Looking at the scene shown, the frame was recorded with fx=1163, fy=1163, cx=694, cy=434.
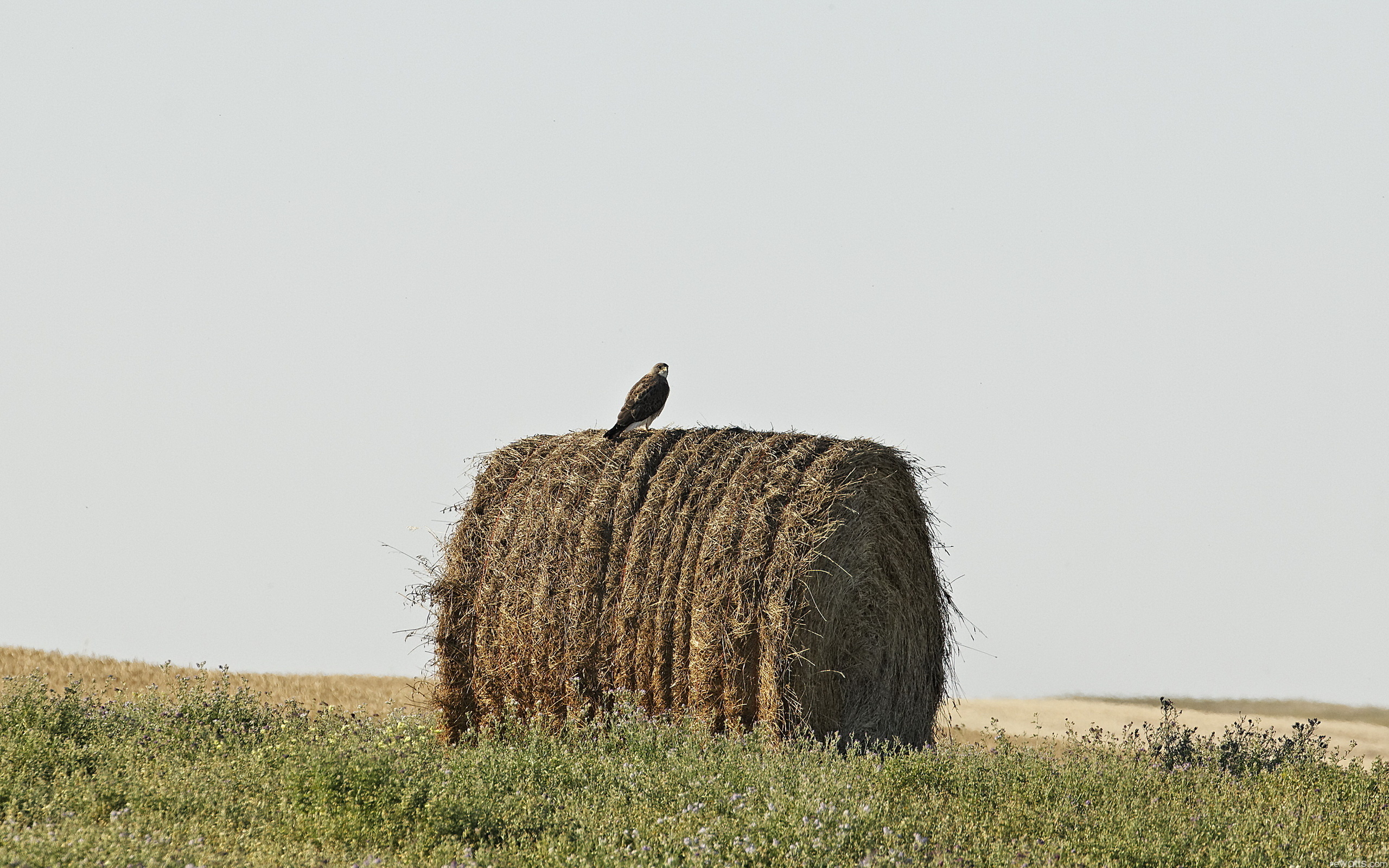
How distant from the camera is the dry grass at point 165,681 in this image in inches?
556

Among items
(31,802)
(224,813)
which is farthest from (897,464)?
Result: (31,802)

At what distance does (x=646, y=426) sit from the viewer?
35.7ft

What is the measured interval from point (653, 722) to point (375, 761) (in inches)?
94.4

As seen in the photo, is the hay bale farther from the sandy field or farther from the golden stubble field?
the sandy field

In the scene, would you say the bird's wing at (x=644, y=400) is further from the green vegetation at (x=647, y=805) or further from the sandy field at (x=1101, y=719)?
the sandy field at (x=1101, y=719)

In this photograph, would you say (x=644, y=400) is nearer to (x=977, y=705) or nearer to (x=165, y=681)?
(x=165, y=681)

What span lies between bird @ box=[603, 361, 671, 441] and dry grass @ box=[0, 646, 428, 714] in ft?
16.1

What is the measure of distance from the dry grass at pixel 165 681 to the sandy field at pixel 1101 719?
7.94 m

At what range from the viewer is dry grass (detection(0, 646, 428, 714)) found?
1413 centimetres

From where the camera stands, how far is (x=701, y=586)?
29.1 feet

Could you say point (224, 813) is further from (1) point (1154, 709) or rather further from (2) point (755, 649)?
(1) point (1154, 709)

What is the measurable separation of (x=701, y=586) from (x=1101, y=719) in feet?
40.2

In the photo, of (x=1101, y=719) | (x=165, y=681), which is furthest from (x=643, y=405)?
(x=1101, y=719)

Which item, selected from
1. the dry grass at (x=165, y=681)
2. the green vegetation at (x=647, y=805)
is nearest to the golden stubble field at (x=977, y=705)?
the dry grass at (x=165, y=681)
